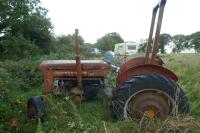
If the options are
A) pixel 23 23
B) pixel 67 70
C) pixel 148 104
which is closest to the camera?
pixel 148 104

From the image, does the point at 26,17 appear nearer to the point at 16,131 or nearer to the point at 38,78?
the point at 38,78

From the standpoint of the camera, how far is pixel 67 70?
815cm

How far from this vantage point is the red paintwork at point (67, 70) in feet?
26.6

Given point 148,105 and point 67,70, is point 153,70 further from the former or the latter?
point 67,70

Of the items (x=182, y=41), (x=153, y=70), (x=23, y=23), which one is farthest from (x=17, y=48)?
(x=182, y=41)

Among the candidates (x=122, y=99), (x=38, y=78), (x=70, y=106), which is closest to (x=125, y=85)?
(x=122, y=99)

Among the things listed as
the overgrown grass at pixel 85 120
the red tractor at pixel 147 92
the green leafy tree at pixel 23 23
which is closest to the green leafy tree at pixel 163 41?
the green leafy tree at pixel 23 23

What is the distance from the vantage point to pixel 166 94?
20.6 feet

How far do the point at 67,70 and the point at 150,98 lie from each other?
2.35 m

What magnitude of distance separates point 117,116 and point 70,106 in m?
0.93

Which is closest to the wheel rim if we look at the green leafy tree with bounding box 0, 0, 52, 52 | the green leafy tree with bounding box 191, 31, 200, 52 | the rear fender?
the rear fender

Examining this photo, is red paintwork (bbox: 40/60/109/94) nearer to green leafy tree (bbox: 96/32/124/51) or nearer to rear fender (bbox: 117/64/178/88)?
rear fender (bbox: 117/64/178/88)

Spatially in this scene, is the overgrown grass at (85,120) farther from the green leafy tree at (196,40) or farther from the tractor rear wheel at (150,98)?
the green leafy tree at (196,40)

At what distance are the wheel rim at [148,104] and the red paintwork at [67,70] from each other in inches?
76.5
